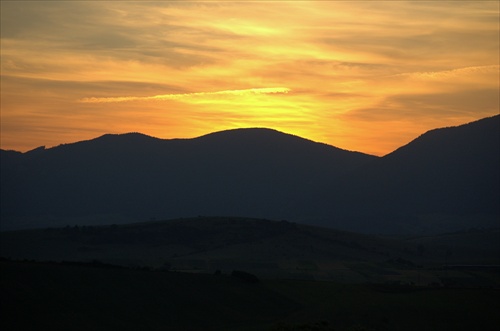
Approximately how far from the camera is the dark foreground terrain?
96938mm

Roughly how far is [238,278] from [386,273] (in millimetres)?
56704

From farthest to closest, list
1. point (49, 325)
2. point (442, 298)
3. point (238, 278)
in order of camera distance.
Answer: point (238, 278) → point (442, 298) → point (49, 325)

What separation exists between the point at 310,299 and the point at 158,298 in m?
21.4

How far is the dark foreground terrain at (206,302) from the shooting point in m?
96.9

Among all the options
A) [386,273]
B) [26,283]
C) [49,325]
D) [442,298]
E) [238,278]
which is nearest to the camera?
[49,325]

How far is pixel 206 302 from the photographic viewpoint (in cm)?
11019

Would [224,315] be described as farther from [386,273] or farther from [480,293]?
[386,273]

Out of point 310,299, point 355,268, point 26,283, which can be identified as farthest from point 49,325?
point 355,268

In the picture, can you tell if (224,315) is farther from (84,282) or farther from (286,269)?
(286,269)

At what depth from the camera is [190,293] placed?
112 meters

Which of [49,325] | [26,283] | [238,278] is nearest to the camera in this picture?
[49,325]

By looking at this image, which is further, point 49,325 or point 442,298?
point 442,298

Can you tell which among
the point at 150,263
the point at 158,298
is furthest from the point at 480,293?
the point at 150,263

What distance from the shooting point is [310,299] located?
4473 inches
